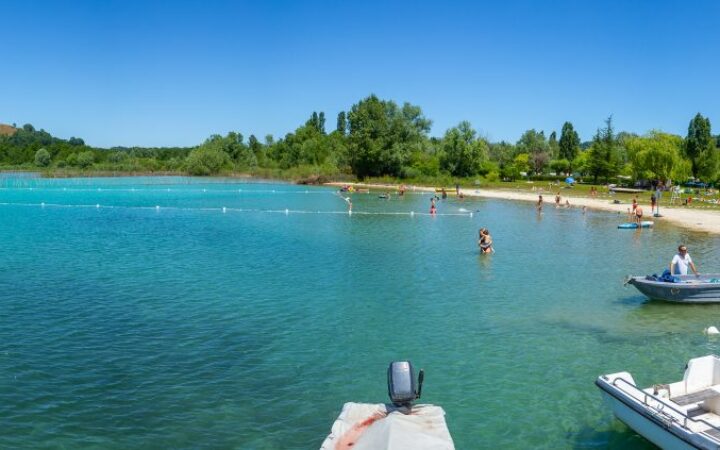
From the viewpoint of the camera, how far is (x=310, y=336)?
1753 centimetres

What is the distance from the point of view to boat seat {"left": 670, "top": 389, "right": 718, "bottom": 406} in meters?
10.5

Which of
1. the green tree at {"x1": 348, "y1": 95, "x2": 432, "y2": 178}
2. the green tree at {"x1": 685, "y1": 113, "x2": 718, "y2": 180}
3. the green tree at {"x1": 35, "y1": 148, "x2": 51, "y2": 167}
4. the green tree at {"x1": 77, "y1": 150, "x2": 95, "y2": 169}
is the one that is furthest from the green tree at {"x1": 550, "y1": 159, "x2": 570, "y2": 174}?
the green tree at {"x1": 35, "y1": 148, "x2": 51, "y2": 167}

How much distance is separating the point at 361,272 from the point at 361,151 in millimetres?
84258

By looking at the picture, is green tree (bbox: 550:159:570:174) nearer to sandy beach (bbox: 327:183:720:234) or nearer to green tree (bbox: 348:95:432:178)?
sandy beach (bbox: 327:183:720:234)

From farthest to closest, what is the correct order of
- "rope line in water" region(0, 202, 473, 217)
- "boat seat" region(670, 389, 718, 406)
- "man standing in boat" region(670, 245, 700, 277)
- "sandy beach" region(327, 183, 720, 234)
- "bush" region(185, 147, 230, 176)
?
1. "bush" region(185, 147, 230, 176)
2. "rope line in water" region(0, 202, 473, 217)
3. "sandy beach" region(327, 183, 720, 234)
4. "man standing in boat" region(670, 245, 700, 277)
5. "boat seat" region(670, 389, 718, 406)

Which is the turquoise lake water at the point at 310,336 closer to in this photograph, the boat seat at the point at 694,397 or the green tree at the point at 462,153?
the boat seat at the point at 694,397

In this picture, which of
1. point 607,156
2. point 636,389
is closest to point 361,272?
point 636,389

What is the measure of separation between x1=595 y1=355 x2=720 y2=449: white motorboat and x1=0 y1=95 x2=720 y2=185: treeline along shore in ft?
254

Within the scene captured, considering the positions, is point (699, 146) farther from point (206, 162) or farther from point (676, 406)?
point (206, 162)

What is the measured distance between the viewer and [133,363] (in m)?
A: 15.0

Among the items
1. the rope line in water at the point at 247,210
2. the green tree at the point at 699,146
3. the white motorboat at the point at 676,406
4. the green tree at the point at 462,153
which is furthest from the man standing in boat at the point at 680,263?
the green tree at the point at 462,153

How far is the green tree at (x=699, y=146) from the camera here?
313 ft

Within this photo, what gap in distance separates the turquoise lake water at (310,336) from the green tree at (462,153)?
75.3m

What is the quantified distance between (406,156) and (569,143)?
137ft
